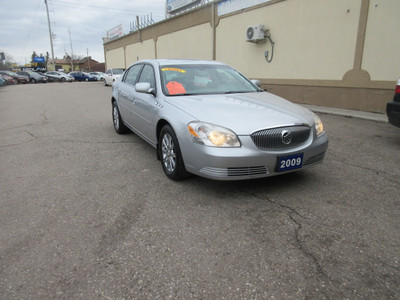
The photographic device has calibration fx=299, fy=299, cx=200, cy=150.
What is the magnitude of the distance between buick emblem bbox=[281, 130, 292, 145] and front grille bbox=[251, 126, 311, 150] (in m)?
0.02

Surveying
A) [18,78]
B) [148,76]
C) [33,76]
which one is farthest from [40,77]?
[148,76]

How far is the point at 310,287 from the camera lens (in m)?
1.95

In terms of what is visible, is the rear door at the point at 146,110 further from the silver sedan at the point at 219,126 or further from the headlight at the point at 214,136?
the headlight at the point at 214,136

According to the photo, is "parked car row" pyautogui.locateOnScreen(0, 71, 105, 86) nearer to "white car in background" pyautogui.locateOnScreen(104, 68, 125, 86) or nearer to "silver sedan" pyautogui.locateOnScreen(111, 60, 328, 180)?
"white car in background" pyautogui.locateOnScreen(104, 68, 125, 86)

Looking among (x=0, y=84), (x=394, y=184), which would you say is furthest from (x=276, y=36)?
(x=0, y=84)

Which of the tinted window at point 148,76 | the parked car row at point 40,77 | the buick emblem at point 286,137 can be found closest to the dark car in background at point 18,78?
the parked car row at point 40,77

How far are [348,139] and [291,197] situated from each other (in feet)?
11.0

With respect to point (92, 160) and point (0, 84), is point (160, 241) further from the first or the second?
point (0, 84)

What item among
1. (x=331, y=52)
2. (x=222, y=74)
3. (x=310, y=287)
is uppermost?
(x=331, y=52)

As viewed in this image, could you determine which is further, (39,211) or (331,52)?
(331,52)

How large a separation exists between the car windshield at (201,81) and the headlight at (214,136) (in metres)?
1.08

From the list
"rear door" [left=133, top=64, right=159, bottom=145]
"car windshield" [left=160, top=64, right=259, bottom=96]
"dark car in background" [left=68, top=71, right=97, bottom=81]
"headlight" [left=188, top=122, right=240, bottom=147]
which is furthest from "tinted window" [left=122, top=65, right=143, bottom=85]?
"dark car in background" [left=68, top=71, right=97, bottom=81]

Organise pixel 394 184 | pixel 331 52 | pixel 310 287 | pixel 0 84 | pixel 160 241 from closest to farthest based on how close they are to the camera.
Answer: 1. pixel 310 287
2. pixel 160 241
3. pixel 394 184
4. pixel 331 52
5. pixel 0 84

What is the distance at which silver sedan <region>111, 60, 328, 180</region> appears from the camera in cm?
300
